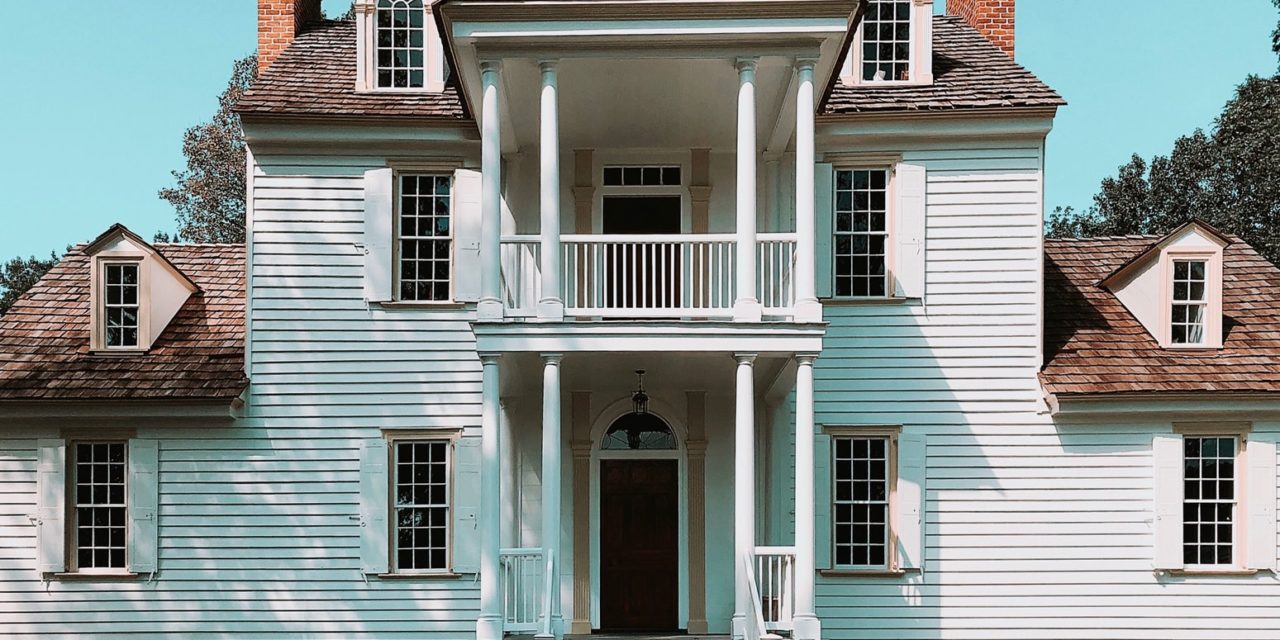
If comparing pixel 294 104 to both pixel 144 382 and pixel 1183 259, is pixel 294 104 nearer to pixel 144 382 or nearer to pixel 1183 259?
pixel 144 382

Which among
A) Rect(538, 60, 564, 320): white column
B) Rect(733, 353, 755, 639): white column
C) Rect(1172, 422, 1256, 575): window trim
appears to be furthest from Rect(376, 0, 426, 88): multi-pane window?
Rect(1172, 422, 1256, 575): window trim

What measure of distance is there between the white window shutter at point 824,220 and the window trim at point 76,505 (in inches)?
322

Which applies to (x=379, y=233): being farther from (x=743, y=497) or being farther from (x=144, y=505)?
(x=743, y=497)

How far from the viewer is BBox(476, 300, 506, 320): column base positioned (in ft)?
40.1

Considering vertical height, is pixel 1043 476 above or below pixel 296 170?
below

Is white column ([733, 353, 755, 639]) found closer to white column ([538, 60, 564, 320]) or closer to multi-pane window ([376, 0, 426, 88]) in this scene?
white column ([538, 60, 564, 320])

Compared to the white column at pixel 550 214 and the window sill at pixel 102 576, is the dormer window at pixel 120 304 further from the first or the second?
the white column at pixel 550 214

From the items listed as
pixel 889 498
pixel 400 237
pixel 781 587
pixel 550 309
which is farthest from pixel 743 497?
pixel 400 237

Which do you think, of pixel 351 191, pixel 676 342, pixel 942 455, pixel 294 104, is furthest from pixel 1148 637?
pixel 294 104

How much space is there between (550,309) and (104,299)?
20.5 ft

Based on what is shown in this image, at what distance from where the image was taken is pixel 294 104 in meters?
14.8

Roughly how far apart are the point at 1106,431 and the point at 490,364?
7.16 meters

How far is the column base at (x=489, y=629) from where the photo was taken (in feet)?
39.3

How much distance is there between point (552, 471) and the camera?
40.0 feet
